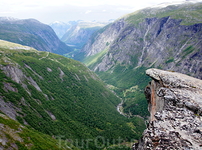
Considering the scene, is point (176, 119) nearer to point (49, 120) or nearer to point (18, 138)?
point (18, 138)

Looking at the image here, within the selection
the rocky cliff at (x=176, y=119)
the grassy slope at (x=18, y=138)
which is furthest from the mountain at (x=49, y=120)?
the rocky cliff at (x=176, y=119)

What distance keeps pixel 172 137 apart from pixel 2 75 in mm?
133197

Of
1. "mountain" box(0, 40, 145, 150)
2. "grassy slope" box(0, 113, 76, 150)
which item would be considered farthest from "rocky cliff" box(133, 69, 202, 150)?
"mountain" box(0, 40, 145, 150)

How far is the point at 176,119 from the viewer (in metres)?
32.9

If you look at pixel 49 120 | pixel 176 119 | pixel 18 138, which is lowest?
pixel 49 120

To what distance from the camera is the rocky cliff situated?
27.9 m

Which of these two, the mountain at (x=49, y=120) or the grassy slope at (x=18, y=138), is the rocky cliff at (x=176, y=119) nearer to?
the grassy slope at (x=18, y=138)

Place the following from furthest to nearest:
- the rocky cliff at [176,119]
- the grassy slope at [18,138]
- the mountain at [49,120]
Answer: the mountain at [49,120], the grassy slope at [18,138], the rocky cliff at [176,119]

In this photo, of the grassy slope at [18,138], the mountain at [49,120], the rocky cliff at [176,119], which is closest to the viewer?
the rocky cliff at [176,119]

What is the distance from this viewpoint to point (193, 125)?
3075 centimetres

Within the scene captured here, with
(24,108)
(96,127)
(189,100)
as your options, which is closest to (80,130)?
(96,127)

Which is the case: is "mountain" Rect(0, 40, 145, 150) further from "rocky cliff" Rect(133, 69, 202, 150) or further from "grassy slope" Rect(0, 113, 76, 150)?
"rocky cliff" Rect(133, 69, 202, 150)

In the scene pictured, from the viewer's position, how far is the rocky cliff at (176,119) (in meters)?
27.9

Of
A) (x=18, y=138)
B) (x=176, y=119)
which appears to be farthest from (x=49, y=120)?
(x=176, y=119)
